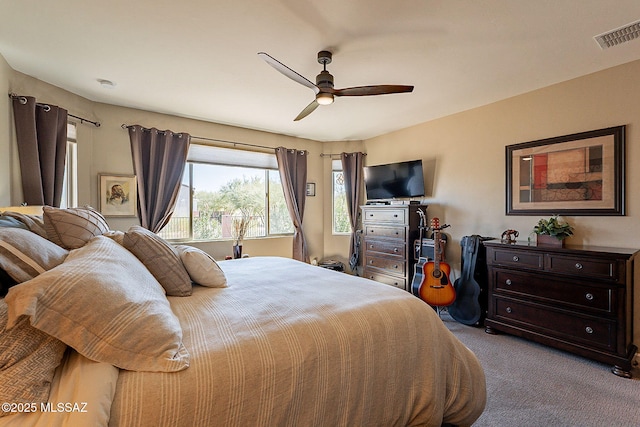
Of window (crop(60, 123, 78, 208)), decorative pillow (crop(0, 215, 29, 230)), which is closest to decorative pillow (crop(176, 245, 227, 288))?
decorative pillow (crop(0, 215, 29, 230))

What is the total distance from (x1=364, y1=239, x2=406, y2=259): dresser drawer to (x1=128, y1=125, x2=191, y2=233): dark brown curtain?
2.89 meters

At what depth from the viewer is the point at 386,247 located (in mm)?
4207

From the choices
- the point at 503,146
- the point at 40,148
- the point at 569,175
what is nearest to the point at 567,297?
the point at 569,175

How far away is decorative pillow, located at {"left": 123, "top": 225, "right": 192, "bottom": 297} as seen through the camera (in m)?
1.59

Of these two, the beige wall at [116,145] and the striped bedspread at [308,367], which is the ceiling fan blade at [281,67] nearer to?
the striped bedspread at [308,367]

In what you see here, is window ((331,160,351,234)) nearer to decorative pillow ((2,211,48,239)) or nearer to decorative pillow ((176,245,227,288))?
decorative pillow ((176,245,227,288))

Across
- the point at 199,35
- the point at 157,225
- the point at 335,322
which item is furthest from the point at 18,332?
the point at 157,225

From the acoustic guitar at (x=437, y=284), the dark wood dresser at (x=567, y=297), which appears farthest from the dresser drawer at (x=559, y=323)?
the acoustic guitar at (x=437, y=284)

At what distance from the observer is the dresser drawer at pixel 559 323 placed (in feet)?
7.52

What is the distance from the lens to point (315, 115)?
3.86 metres

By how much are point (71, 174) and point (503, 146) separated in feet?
16.6

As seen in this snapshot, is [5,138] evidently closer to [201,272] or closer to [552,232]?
[201,272]

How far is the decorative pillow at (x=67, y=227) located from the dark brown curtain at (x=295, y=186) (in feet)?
10.6

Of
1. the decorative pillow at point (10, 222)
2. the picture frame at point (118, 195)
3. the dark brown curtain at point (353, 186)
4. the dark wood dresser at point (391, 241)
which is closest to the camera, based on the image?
the decorative pillow at point (10, 222)
